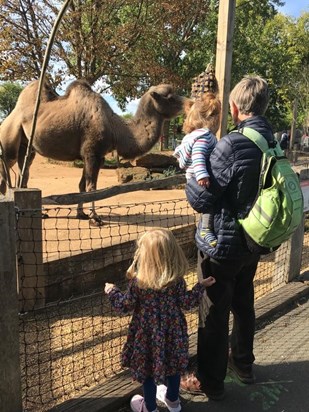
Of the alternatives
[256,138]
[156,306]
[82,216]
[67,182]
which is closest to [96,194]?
[156,306]

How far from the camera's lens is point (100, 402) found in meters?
2.87

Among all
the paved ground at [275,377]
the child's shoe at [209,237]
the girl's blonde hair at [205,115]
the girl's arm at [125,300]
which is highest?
the girl's blonde hair at [205,115]

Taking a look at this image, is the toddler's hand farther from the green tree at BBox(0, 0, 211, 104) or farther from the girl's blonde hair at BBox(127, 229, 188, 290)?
the green tree at BBox(0, 0, 211, 104)

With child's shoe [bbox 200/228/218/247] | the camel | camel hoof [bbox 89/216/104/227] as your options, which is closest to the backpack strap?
child's shoe [bbox 200/228/218/247]

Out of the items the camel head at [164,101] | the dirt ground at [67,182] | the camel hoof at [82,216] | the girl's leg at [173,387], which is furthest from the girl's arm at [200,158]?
the dirt ground at [67,182]

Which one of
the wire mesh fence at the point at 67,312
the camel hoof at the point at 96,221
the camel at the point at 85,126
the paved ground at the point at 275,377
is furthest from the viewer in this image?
the camel at the point at 85,126

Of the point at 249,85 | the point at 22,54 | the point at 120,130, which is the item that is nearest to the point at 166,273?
the point at 249,85

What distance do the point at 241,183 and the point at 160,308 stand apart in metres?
0.85

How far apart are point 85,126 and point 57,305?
137 inches

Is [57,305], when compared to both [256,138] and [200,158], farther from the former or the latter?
[256,138]

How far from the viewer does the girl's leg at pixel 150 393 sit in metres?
2.65

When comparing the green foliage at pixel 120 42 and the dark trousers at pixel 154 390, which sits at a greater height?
the green foliage at pixel 120 42

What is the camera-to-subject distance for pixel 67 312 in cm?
473

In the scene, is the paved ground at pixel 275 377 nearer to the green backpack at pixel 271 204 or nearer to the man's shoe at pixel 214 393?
the man's shoe at pixel 214 393
